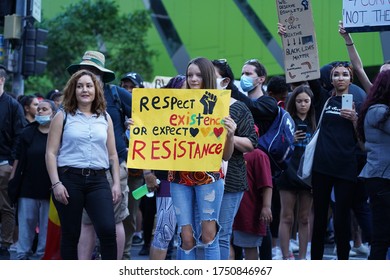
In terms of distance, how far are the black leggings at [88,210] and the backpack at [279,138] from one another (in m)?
Result: 1.86

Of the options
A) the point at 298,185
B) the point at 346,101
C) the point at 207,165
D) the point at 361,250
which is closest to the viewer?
the point at 207,165

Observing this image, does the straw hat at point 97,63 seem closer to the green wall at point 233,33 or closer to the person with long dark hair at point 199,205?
the person with long dark hair at point 199,205

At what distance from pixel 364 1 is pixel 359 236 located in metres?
4.04

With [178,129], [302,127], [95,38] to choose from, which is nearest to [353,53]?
[302,127]

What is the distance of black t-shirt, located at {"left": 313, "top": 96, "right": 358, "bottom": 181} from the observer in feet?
27.6

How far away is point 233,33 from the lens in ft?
97.1

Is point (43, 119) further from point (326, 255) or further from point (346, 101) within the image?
point (326, 255)

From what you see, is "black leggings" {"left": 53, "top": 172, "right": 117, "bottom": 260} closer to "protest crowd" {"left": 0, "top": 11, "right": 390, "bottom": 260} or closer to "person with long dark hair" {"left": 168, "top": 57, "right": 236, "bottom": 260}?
"protest crowd" {"left": 0, "top": 11, "right": 390, "bottom": 260}

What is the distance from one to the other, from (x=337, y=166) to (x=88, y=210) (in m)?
2.32

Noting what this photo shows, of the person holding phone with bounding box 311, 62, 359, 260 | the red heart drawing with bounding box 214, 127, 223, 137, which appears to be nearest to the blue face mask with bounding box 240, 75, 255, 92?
the person holding phone with bounding box 311, 62, 359, 260

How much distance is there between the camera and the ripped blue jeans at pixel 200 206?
22.8ft

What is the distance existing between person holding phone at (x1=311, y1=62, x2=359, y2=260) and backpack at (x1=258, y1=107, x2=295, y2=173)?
11.0 inches

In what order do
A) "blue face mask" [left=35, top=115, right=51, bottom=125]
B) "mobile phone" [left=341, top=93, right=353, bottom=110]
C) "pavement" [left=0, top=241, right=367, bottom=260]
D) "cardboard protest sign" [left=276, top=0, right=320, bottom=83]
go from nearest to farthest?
"mobile phone" [left=341, top=93, right=353, bottom=110] → "cardboard protest sign" [left=276, top=0, right=320, bottom=83] → "blue face mask" [left=35, top=115, right=51, bottom=125] → "pavement" [left=0, top=241, right=367, bottom=260]
